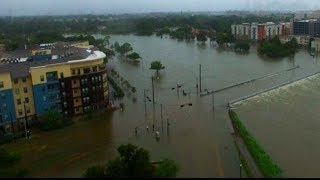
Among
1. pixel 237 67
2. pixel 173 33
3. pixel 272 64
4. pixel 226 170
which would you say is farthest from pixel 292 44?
pixel 226 170

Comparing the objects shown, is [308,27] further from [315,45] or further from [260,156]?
[260,156]

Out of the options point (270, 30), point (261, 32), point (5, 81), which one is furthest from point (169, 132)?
point (270, 30)

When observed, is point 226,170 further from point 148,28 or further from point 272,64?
point 148,28

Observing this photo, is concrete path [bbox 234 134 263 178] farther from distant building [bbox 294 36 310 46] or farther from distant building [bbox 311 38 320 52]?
distant building [bbox 294 36 310 46]

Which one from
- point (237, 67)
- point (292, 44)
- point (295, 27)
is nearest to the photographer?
point (237, 67)

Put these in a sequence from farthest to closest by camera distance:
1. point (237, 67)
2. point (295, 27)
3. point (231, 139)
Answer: point (295, 27)
point (237, 67)
point (231, 139)

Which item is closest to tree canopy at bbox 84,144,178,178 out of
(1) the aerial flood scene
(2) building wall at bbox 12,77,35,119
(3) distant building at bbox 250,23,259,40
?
(1) the aerial flood scene

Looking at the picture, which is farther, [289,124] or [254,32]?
[254,32]
